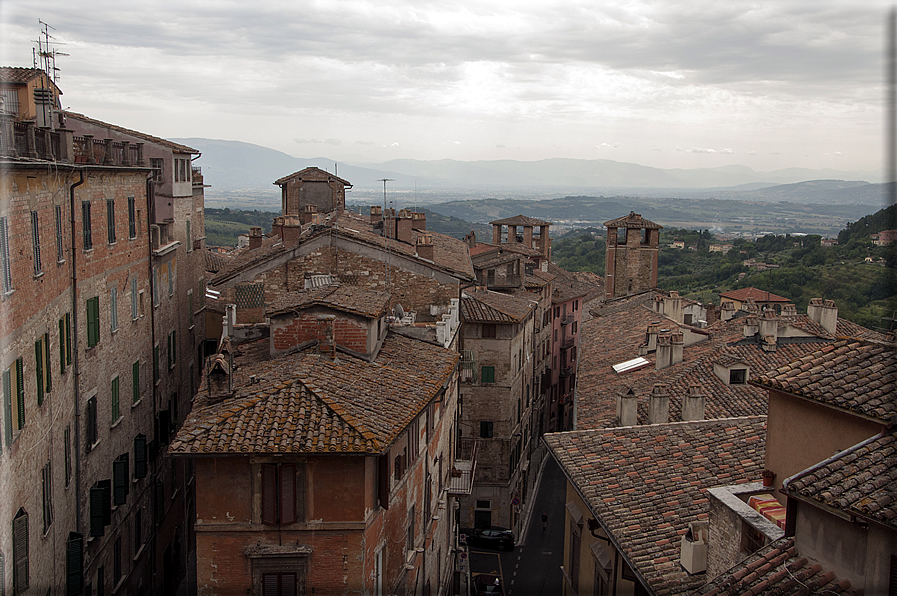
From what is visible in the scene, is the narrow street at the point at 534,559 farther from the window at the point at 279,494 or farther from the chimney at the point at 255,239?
the chimney at the point at 255,239

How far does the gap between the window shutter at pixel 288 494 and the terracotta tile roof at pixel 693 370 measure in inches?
383

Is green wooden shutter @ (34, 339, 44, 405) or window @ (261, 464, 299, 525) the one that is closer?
green wooden shutter @ (34, 339, 44, 405)

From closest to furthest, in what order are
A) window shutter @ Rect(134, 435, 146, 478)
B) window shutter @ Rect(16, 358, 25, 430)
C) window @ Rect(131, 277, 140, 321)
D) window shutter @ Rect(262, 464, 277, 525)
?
window shutter @ Rect(16, 358, 25, 430), window shutter @ Rect(262, 464, 277, 525), window shutter @ Rect(134, 435, 146, 478), window @ Rect(131, 277, 140, 321)

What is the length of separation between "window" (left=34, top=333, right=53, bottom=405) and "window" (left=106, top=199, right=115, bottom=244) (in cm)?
629

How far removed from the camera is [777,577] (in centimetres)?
851

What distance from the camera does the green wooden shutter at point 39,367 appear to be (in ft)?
44.2

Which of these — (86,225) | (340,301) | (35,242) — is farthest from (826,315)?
(35,242)

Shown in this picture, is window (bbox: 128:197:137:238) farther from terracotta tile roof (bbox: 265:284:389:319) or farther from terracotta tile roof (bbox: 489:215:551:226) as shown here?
terracotta tile roof (bbox: 489:215:551:226)

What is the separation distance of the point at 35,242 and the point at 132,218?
30.9 ft

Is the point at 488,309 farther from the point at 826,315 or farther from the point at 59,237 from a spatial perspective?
the point at 59,237

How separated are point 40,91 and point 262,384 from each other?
8.91 metres

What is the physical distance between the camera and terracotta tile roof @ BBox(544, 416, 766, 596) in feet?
41.8

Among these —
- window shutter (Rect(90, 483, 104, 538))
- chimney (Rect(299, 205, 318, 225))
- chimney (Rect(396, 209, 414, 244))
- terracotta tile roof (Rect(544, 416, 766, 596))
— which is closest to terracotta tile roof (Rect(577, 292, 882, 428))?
terracotta tile roof (Rect(544, 416, 766, 596))

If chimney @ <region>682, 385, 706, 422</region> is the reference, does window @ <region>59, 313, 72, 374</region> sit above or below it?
above
